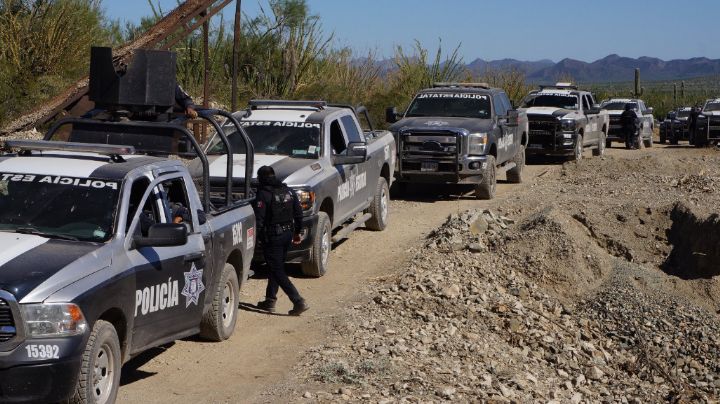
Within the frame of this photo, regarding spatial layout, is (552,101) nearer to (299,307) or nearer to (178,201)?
(299,307)

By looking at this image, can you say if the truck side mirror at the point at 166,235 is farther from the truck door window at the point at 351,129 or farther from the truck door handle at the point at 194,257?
the truck door window at the point at 351,129

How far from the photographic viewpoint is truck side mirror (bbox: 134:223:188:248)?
7.30 m

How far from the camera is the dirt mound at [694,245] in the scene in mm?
14398

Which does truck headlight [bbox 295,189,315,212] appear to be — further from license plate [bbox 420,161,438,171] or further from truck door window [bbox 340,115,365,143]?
license plate [bbox 420,161,438,171]

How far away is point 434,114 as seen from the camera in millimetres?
20609

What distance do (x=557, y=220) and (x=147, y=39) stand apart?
872 cm

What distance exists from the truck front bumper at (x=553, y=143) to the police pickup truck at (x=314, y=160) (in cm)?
1339

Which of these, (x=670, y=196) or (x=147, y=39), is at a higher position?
(x=147, y=39)

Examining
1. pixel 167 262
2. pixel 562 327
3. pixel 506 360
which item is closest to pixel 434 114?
pixel 562 327

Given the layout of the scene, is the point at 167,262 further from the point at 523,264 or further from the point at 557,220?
the point at 557,220

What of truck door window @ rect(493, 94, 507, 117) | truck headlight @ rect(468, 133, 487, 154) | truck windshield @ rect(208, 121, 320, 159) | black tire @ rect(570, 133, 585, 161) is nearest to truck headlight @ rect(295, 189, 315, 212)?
truck windshield @ rect(208, 121, 320, 159)

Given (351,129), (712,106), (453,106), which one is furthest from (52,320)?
(712,106)

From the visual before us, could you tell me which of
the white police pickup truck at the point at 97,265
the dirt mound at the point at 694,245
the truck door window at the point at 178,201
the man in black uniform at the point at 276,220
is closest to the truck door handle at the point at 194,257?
the white police pickup truck at the point at 97,265

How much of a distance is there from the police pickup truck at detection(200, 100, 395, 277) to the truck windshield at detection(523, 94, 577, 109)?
14700mm
